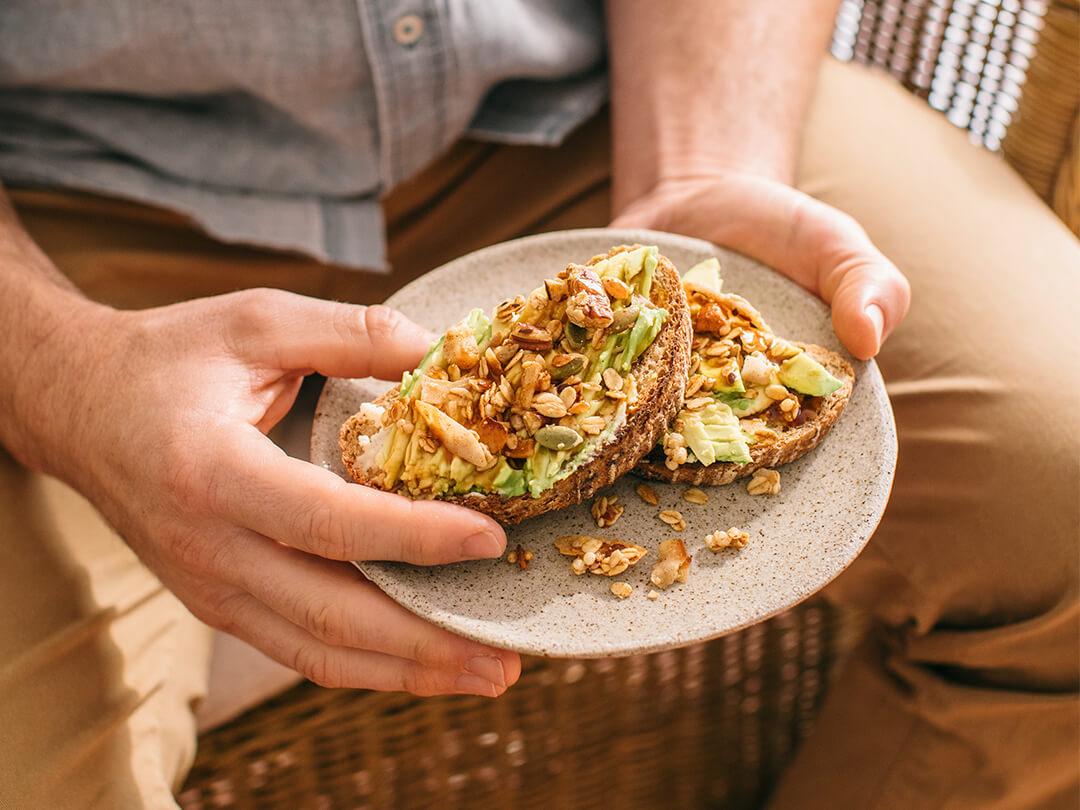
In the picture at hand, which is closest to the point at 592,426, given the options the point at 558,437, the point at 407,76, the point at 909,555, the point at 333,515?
the point at 558,437

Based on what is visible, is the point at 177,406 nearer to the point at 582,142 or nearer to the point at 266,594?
the point at 266,594

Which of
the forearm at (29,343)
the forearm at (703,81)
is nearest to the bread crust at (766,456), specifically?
the forearm at (703,81)

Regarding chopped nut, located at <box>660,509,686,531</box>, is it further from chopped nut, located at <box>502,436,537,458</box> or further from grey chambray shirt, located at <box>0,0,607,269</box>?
grey chambray shirt, located at <box>0,0,607,269</box>

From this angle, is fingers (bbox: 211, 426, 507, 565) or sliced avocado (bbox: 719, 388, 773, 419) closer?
fingers (bbox: 211, 426, 507, 565)

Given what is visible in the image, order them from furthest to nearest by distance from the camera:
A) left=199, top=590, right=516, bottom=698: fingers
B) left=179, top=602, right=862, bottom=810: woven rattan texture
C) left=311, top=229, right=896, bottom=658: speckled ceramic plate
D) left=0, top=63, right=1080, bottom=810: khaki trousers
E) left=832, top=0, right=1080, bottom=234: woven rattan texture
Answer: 1. left=832, top=0, right=1080, bottom=234: woven rattan texture
2. left=179, top=602, right=862, bottom=810: woven rattan texture
3. left=0, top=63, right=1080, bottom=810: khaki trousers
4. left=199, top=590, right=516, bottom=698: fingers
5. left=311, top=229, right=896, bottom=658: speckled ceramic plate

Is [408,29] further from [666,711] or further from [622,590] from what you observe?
[666,711]

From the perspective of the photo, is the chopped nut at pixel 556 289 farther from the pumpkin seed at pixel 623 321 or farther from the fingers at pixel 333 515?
the fingers at pixel 333 515

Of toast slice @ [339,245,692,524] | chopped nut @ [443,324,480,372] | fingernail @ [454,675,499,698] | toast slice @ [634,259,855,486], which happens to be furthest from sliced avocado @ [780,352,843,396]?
fingernail @ [454,675,499,698]
